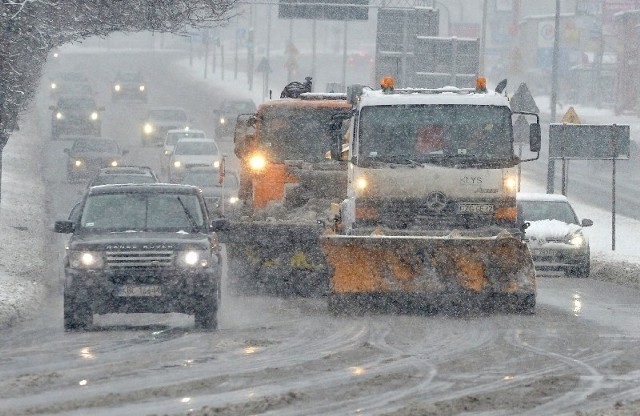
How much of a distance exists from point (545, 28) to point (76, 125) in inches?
1977

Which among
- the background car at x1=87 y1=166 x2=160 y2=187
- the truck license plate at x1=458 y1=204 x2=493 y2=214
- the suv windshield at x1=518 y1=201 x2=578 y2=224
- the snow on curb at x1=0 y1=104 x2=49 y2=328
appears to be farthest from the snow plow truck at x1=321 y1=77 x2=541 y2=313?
the background car at x1=87 y1=166 x2=160 y2=187

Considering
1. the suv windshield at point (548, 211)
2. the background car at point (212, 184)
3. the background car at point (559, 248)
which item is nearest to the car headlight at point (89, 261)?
the background car at point (559, 248)

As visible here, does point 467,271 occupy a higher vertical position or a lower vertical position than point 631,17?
lower

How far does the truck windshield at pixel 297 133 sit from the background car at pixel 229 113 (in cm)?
3904

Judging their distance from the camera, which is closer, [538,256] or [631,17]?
[538,256]

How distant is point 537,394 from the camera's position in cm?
1069

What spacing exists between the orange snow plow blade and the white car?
23.6m

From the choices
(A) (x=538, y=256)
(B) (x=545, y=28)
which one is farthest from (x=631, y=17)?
(A) (x=538, y=256)

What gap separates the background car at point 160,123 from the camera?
189ft

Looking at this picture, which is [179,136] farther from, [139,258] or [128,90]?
[139,258]

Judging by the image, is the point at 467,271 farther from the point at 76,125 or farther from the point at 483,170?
the point at 76,125

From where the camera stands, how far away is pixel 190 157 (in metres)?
42.3

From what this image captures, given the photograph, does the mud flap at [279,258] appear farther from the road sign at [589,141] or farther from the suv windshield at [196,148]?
the suv windshield at [196,148]

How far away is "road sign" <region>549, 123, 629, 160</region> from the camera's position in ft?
92.7
